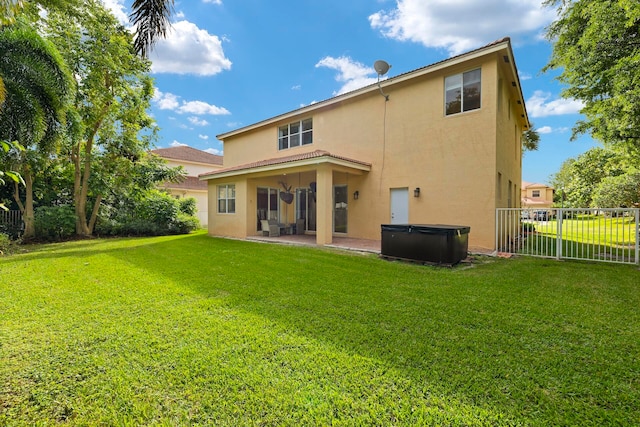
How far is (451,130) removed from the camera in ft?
35.3

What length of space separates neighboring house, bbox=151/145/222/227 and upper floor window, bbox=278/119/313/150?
10.8 m

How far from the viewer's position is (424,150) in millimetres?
11359

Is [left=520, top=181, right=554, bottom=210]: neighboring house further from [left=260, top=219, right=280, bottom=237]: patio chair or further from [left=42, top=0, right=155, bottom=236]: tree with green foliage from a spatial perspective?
[left=42, top=0, right=155, bottom=236]: tree with green foliage

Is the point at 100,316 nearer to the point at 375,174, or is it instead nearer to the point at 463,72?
the point at 375,174

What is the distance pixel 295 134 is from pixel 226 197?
513cm

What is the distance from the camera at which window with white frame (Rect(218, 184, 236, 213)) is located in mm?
15377

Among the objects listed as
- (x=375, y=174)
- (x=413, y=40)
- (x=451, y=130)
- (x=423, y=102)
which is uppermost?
(x=413, y=40)

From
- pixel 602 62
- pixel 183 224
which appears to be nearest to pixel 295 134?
pixel 183 224

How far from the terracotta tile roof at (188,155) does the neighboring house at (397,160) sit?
55.0 ft

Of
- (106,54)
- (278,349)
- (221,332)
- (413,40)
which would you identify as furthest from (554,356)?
(106,54)

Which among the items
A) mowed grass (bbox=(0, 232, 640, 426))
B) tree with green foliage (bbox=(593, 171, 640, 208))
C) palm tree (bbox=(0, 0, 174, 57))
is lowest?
mowed grass (bbox=(0, 232, 640, 426))

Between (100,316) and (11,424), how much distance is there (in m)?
2.19

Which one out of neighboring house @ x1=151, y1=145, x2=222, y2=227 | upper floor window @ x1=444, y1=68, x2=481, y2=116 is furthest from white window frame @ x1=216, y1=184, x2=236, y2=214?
upper floor window @ x1=444, y1=68, x2=481, y2=116

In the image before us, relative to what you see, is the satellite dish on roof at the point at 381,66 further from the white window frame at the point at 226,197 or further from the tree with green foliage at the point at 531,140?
the tree with green foliage at the point at 531,140
